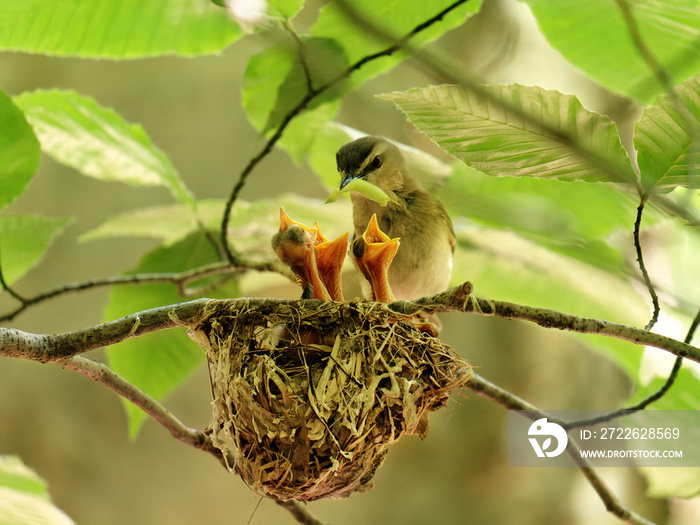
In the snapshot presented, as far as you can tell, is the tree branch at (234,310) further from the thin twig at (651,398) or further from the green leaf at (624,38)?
the green leaf at (624,38)

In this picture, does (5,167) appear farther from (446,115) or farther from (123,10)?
(446,115)

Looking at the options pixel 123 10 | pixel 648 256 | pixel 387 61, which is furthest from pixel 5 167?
pixel 648 256

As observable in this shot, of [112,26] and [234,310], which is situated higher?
[112,26]

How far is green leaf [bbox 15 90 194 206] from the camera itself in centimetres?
114

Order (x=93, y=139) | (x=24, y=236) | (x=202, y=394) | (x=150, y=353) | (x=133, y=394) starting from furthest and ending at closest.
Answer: (x=202, y=394) < (x=150, y=353) < (x=93, y=139) < (x=24, y=236) < (x=133, y=394)

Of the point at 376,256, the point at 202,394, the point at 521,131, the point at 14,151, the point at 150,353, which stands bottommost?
the point at 202,394

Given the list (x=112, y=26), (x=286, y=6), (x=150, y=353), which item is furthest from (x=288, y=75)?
(x=150, y=353)

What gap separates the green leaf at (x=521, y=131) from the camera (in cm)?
65

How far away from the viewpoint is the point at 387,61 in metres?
1.03

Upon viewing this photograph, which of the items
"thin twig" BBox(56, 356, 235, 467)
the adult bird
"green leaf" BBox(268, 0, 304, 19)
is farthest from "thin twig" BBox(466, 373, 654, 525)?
"green leaf" BBox(268, 0, 304, 19)

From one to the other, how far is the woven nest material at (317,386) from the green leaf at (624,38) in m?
0.52

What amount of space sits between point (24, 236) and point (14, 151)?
0.79ft

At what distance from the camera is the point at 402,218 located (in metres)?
1.21

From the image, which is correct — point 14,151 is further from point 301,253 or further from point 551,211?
point 551,211
